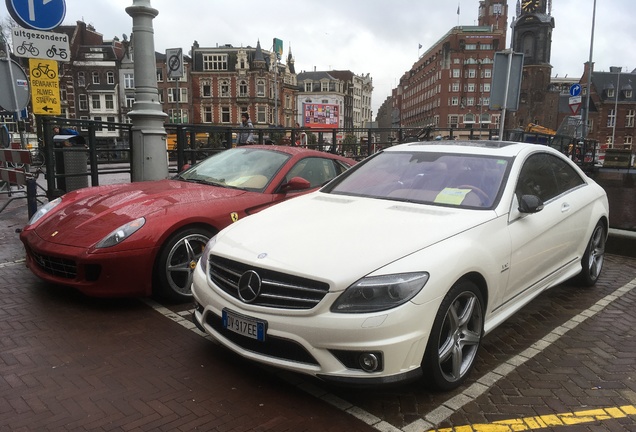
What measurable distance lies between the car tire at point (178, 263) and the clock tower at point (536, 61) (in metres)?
85.7

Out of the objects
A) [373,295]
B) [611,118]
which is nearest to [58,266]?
[373,295]

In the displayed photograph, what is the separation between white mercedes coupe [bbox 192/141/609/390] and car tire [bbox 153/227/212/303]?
879mm

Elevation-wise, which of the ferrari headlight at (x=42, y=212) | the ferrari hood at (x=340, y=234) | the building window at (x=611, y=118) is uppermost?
the building window at (x=611, y=118)

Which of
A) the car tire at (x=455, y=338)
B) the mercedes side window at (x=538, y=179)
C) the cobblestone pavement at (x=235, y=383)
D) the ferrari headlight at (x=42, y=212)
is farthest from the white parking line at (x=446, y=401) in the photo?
the ferrari headlight at (x=42, y=212)

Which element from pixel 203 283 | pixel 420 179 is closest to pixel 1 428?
pixel 203 283

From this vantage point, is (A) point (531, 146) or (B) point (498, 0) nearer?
(A) point (531, 146)

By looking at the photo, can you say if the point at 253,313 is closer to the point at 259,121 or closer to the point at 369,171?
the point at 369,171

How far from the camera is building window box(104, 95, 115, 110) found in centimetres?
6575

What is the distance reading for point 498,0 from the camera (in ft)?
392

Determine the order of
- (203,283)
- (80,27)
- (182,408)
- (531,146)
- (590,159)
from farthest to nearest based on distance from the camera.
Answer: (80,27)
(590,159)
(531,146)
(203,283)
(182,408)

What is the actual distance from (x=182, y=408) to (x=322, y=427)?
806mm

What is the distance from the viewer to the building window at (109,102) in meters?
65.8

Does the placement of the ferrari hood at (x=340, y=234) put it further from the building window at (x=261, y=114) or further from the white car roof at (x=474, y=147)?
the building window at (x=261, y=114)

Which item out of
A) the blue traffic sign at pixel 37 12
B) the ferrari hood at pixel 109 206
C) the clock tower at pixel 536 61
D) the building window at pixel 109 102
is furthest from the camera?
the clock tower at pixel 536 61
